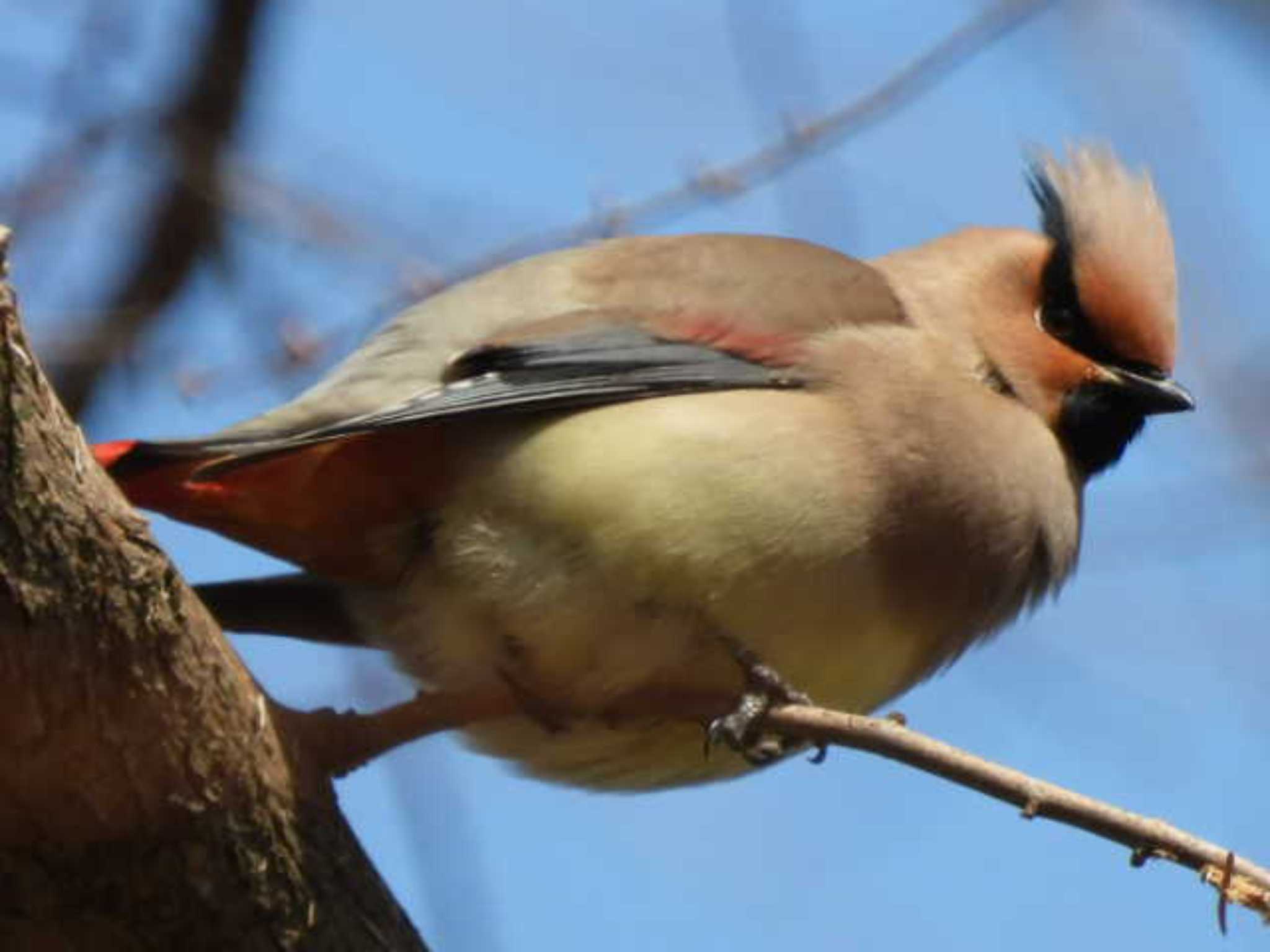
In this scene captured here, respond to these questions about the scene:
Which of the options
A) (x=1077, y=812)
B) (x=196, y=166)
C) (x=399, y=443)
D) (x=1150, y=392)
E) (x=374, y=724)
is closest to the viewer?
(x=1077, y=812)

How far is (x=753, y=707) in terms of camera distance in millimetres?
3596

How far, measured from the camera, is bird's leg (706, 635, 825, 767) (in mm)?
3578

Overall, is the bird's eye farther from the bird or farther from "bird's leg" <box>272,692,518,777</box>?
"bird's leg" <box>272,692,518,777</box>

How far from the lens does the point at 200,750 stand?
3.05 meters

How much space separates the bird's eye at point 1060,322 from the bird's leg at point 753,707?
3.77 feet

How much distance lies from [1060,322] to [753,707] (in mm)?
1293

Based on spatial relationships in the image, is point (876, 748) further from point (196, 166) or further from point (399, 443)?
point (196, 166)

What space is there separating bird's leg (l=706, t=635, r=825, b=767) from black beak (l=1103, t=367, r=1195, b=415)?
111cm

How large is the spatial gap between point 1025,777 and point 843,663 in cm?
95

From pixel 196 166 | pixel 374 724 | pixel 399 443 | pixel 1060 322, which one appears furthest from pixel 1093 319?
pixel 196 166

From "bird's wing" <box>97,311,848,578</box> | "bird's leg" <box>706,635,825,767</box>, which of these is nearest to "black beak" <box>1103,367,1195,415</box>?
"bird's wing" <box>97,311,848,578</box>

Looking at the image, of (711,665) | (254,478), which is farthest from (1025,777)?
(254,478)

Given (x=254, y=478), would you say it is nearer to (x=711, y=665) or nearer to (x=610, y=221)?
(x=711, y=665)

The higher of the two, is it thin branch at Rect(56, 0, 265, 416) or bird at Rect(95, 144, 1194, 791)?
thin branch at Rect(56, 0, 265, 416)
